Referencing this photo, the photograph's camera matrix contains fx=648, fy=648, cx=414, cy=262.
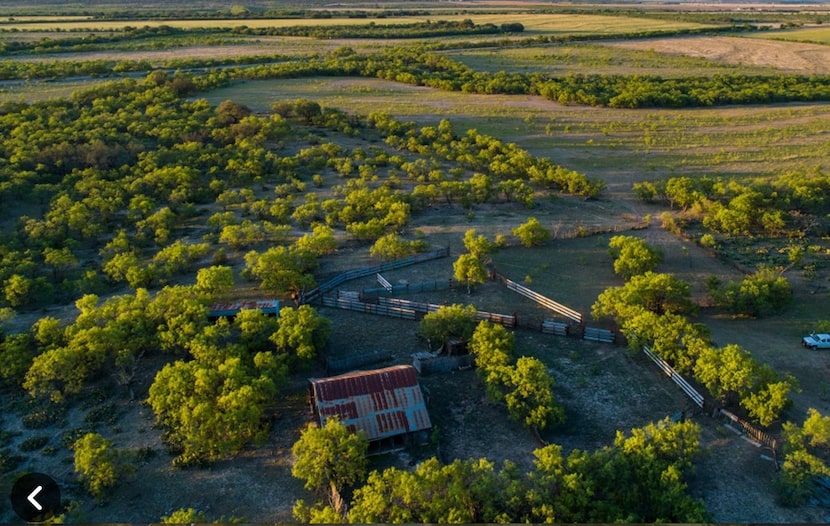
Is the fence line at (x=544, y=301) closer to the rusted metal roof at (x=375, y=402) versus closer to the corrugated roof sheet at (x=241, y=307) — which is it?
the rusted metal roof at (x=375, y=402)

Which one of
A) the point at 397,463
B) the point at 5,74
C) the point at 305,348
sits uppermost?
the point at 5,74

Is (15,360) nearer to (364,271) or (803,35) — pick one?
(364,271)

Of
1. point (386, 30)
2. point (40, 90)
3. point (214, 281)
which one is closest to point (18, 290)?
point (214, 281)

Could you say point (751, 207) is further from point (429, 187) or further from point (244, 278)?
point (244, 278)

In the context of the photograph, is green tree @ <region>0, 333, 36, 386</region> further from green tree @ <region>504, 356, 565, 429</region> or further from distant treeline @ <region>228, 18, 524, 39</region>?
distant treeline @ <region>228, 18, 524, 39</region>

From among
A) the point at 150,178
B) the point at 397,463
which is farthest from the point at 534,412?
the point at 150,178

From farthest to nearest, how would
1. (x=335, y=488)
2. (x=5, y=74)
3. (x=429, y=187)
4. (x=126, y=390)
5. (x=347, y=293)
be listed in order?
(x=5, y=74)
(x=429, y=187)
(x=347, y=293)
(x=126, y=390)
(x=335, y=488)
